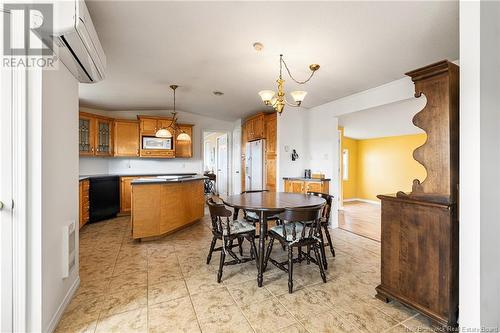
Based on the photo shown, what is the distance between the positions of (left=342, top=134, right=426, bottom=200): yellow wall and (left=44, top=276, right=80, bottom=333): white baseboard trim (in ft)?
23.5

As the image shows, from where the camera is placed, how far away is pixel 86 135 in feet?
14.6

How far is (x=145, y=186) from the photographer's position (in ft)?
10.7

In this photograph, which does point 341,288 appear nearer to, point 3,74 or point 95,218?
point 3,74

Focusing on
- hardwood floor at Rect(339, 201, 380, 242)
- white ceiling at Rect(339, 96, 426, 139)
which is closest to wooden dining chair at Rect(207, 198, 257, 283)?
hardwood floor at Rect(339, 201, 380, 242)

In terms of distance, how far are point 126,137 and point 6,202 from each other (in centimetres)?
401

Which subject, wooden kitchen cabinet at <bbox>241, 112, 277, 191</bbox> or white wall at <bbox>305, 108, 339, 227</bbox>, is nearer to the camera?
white wall at <bbox>305, 108, 339, 227</bbox>

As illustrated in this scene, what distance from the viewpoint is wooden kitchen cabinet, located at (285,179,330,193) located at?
4.26m

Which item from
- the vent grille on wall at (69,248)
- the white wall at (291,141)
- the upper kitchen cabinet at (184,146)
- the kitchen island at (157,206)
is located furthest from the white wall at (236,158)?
the vent grille on wall at (69,248)

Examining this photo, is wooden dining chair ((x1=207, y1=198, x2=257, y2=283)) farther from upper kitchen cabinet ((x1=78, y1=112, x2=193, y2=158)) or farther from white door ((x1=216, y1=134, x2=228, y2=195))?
white door ((x1=216, y1=134, x2=228, y2=195))

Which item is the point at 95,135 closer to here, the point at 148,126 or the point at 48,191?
the point at 148,126

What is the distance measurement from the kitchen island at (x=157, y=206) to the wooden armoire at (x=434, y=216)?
3.02 m

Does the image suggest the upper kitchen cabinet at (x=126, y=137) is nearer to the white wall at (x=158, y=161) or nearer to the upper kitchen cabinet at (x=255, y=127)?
the white wall at (x=158, y=161)

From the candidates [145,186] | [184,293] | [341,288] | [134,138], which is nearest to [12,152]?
[184,293]

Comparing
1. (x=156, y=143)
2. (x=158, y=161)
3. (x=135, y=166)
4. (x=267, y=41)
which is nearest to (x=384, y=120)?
(x=267, y=41)
